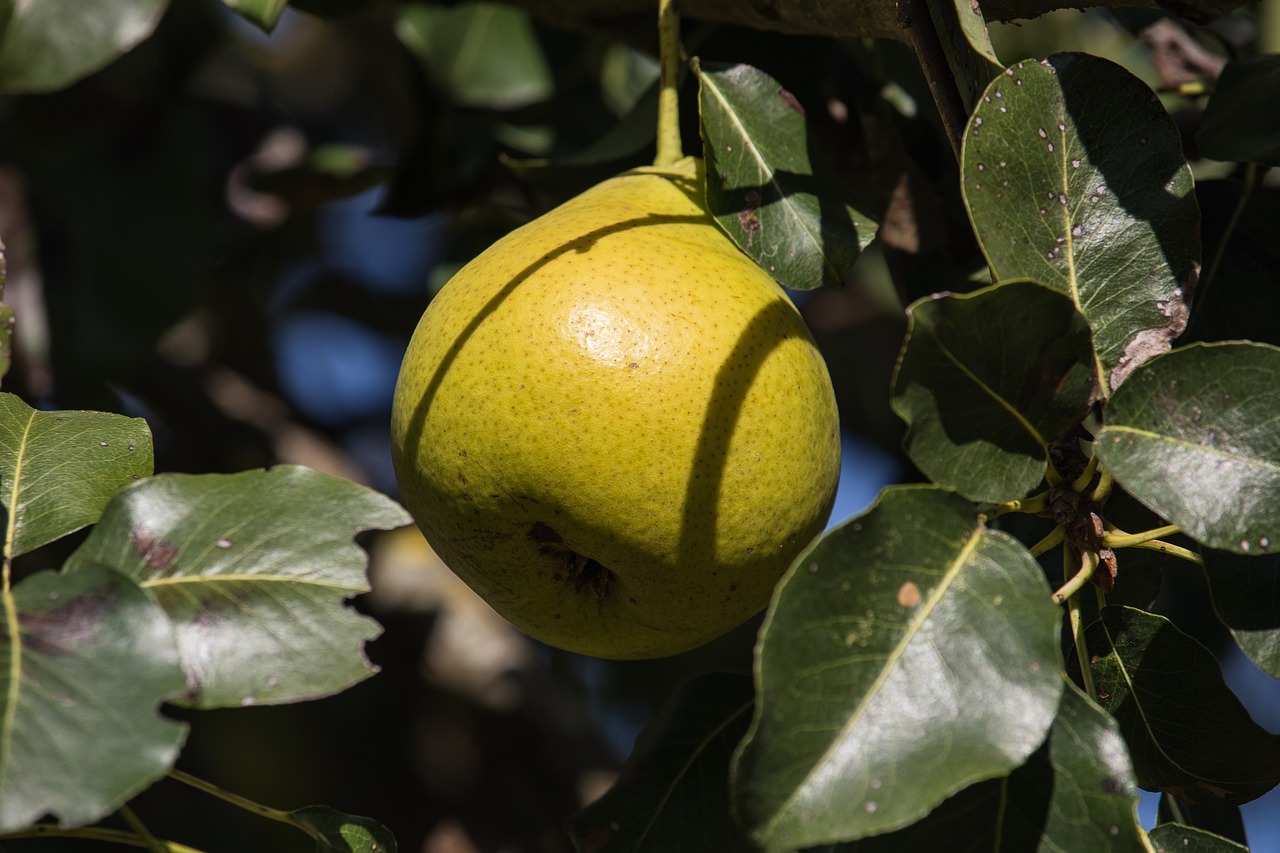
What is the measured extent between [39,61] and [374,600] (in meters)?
1.71

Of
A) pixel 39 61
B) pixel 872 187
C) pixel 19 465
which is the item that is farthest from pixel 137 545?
pixel 872 187

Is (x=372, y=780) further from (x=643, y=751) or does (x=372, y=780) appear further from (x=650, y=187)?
(x=650, y=187)

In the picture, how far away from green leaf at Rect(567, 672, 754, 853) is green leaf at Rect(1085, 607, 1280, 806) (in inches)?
15.1

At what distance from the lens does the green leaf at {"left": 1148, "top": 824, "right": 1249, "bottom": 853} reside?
3.38ft

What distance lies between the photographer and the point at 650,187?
132cm

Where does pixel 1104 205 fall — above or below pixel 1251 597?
above

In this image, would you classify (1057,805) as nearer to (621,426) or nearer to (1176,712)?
(1176,712)

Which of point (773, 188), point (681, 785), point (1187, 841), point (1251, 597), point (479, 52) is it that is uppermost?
point (773, 188)

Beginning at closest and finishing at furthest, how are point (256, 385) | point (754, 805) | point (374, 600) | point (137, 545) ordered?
point (754, 805), point (137, 545), point (374, 600), point (256, 385)

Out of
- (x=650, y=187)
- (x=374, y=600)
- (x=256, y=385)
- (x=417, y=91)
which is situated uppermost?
(x=650, y=187)

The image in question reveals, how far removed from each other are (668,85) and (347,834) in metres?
0.90

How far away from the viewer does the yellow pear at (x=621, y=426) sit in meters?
1.06

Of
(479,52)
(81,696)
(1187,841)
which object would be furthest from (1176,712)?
(479,52)

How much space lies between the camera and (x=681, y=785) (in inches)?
50.0
